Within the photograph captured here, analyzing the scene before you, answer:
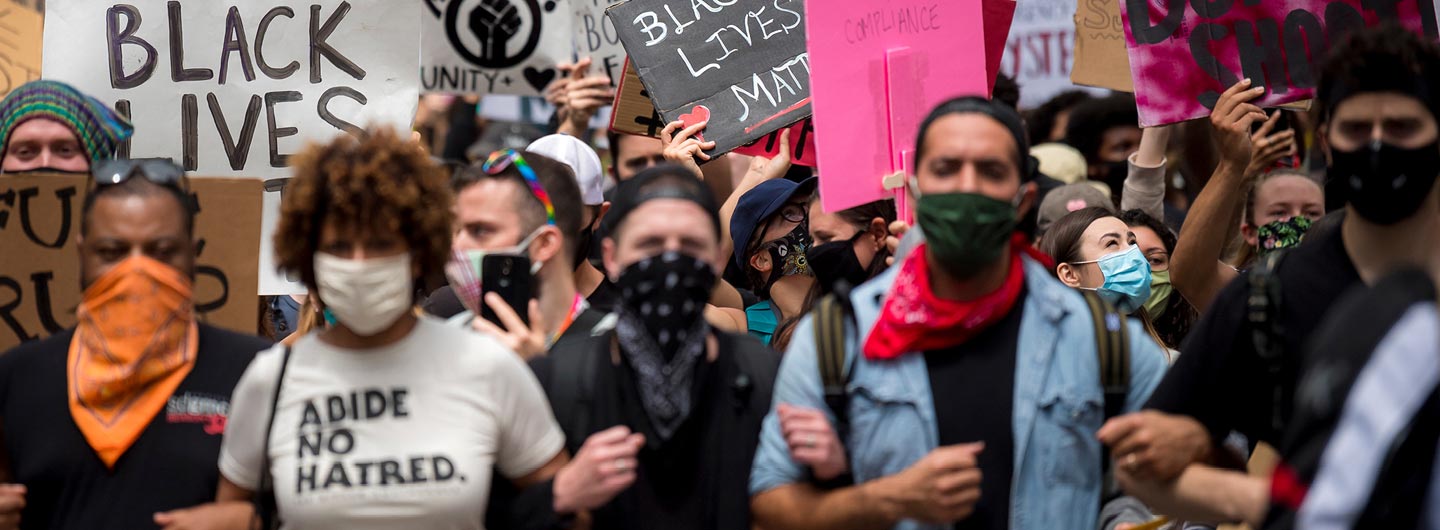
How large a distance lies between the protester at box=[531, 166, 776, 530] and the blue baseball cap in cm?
214

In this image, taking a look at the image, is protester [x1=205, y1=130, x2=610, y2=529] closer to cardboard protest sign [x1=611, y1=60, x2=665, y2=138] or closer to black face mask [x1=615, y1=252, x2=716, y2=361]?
black face mask [x1=615, y1=252, x2=716, y2=361]

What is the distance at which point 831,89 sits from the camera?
5340mm

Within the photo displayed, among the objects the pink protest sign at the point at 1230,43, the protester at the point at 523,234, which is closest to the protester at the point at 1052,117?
the pink protest sign at the point at 1230,43

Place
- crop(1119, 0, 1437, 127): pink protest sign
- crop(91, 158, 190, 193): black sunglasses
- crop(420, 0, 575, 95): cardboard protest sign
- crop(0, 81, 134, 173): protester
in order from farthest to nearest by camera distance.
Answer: crop(420, 0, 575, 95): cardboard protest sign
crop(1119, 0, 1437, 127): pink protest sign
crop(0, 81, 134, 173): protester
crop(91, 158, 190, 193): black sunglasses

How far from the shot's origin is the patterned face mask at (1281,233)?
21.4 feet

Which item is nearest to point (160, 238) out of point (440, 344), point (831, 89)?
point (440, 344)

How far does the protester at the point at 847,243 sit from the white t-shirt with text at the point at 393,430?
6.40 feet

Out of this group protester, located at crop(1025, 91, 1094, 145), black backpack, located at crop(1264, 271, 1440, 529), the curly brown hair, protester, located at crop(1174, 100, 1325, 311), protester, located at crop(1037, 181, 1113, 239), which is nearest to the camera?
black backpack, located at crop(1264, 271, 1440, 529)

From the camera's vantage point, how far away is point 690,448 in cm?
412

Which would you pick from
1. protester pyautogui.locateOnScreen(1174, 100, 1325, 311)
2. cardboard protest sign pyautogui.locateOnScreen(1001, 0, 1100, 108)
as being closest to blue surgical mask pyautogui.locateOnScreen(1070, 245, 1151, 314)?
protester pyautogui.locateOnScreen(1174, 100, 1325, 311)

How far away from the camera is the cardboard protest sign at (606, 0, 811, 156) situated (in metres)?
6.27

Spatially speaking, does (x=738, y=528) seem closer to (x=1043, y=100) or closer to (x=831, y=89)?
(x=831, y=89)

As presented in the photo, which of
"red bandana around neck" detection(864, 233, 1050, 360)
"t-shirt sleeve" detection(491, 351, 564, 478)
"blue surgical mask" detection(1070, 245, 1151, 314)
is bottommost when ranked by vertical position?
"t-shirt sleeve" detection(491, 351, 564, 478)

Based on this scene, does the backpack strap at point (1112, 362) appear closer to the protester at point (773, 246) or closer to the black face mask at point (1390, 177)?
the black face mask at point (1390, 177)
